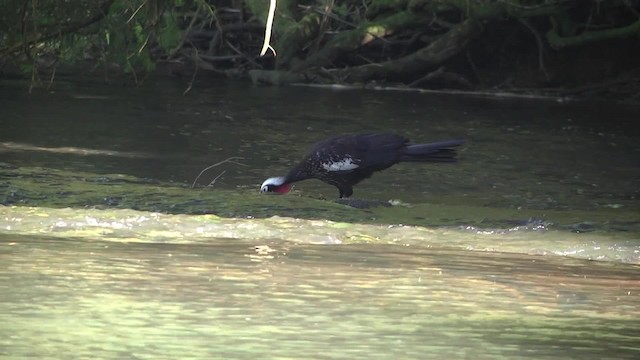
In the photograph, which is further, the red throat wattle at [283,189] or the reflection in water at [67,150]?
the reflection in water at [67,150]

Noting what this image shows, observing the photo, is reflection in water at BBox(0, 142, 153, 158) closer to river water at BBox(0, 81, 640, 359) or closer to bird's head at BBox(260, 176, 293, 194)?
river water at BBox(0, 81, 640, 359)

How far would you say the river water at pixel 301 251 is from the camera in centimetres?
490

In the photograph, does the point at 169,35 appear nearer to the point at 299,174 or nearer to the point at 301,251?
the point at 299,174

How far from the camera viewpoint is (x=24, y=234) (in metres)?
7.43

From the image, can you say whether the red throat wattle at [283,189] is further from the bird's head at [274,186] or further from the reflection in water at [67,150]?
the reflection in water at [67,150]

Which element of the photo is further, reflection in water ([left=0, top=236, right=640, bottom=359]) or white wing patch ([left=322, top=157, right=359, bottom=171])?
white wing patch ([left=322, top=157, right=359, bottom=171])

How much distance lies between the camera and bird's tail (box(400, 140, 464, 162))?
1039 centimetres

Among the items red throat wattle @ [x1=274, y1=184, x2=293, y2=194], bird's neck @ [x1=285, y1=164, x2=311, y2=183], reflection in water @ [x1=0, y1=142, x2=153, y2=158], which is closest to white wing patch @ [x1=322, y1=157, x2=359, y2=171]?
bird's neck @ [x1=285, y1=164, x2=311, y2=183]

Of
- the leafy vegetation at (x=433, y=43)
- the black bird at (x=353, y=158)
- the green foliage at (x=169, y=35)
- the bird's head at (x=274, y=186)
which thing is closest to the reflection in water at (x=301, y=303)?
the bird's head at (x=274, y=186)

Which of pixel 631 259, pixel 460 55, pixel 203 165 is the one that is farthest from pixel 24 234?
pixel 460 55

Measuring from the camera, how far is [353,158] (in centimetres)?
1047

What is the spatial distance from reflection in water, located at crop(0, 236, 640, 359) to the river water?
0.02m

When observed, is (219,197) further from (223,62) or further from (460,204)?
→ (223,62)

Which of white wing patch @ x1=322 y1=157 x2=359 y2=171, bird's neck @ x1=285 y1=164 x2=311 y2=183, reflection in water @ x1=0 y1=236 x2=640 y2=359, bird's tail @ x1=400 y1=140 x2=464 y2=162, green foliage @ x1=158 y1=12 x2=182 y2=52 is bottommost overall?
reflection in water @ x1=0 y1=236 x2=640 y2=359
